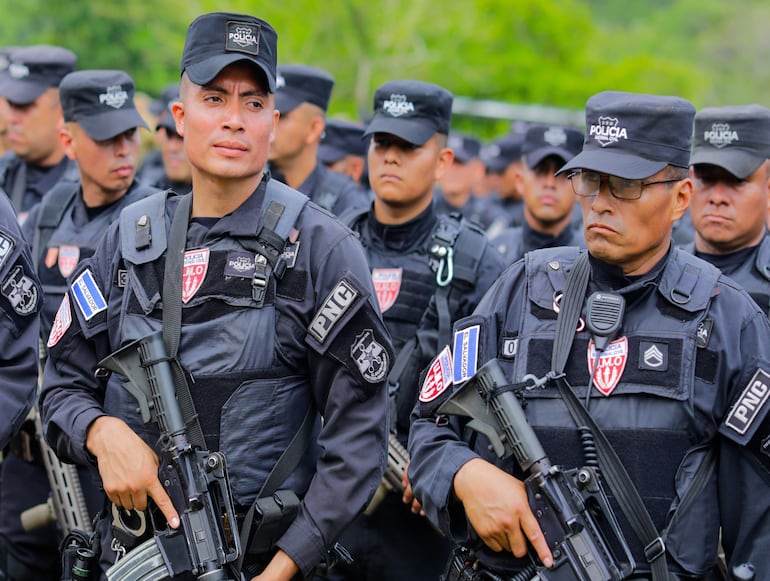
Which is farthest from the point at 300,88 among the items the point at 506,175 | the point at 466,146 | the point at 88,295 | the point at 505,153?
the point at 466,146

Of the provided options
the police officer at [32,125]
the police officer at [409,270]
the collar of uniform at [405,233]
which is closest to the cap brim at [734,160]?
the police officer at [409,270]

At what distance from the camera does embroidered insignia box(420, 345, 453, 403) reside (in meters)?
3.46

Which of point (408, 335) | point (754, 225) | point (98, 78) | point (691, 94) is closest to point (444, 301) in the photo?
point (408, 335)

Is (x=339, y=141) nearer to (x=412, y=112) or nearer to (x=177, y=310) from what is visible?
(x=412, y=112)

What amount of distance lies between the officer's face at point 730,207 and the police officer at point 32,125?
12.1 feet

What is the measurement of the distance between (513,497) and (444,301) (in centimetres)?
189

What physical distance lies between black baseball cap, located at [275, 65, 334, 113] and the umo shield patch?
164 inches

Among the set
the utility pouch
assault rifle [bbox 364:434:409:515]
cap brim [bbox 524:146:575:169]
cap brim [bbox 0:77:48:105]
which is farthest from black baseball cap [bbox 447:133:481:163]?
the utility pouch

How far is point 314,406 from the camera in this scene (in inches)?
138

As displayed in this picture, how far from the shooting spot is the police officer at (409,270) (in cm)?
491

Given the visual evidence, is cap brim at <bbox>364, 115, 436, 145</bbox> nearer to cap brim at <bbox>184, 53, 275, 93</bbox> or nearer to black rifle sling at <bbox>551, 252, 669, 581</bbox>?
cap brim at <bbox>184, 53, 275, 93</bbox>

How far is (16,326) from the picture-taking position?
359 centimetres

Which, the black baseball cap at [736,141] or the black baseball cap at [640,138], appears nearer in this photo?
the black baseball cap at [640,138]

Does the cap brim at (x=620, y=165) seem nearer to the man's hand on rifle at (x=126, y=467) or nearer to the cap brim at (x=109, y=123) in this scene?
the man's hand on rifle at (x=126, y=467)
